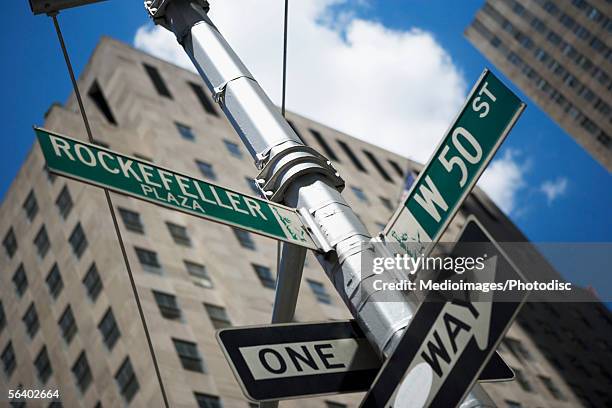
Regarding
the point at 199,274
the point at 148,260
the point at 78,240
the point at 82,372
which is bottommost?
the point at 82,372

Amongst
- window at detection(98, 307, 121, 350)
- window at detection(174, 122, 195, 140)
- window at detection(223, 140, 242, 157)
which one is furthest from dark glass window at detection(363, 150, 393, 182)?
window at detection(98, 307, 121, 350)

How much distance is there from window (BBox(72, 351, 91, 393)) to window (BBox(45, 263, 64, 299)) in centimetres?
479

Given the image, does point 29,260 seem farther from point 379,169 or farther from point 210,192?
point 210,192

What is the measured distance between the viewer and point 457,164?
4.72m

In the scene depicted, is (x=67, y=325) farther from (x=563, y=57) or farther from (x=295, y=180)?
(x=563, y=57)


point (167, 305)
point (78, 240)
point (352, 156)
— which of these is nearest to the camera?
point (167, 305)

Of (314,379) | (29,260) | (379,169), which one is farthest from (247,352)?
(379,169)

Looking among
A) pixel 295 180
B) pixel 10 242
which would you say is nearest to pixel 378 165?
pixel 10 242

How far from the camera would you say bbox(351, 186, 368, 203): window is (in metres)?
59.1

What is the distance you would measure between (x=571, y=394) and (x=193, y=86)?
32313 mm

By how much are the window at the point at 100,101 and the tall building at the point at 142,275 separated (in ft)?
0.43

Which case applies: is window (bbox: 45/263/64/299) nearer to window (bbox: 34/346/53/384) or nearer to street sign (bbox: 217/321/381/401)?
window (bbox: 34/346/53/384)

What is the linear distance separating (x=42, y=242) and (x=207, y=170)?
971 centimetres

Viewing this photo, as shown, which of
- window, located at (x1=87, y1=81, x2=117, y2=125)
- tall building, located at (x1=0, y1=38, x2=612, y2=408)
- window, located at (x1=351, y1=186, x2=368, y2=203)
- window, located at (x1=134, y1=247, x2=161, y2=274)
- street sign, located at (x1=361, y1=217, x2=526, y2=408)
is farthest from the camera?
window, located at (x1=351, y1=186, x2=368, y2=203)
